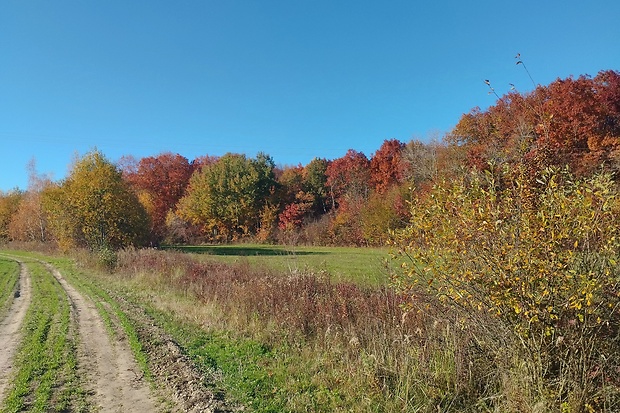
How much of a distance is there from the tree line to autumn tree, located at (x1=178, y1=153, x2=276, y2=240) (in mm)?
154

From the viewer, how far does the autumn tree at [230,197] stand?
5769 cm

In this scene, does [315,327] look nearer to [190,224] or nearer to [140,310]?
[140,310]

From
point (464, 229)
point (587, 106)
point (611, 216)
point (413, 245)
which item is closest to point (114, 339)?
point (413, 245)

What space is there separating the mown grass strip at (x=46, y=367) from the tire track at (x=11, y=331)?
0.13 meters

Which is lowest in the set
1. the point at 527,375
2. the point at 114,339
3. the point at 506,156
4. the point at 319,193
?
the point at 114,339

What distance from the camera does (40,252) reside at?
3919cm

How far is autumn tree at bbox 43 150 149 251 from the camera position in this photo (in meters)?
30.0

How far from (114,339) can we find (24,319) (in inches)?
158

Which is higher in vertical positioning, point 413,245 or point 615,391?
point 413,245

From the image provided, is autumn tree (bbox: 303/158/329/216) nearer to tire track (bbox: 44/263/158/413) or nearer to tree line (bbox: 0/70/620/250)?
tree line (bbox: 0/70/620/250)

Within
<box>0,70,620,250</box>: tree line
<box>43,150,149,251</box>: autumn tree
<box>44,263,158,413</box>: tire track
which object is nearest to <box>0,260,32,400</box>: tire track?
<box>44,263,158,413</box>: tire track

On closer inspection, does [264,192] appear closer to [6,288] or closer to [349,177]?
[349,177]

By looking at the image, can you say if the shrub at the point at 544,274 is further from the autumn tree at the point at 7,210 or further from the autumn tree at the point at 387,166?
the autumn tree at the point at 7,210

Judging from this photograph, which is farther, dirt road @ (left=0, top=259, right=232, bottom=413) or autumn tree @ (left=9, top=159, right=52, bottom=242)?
autumn tree @ (left=9, top=159, right=52, bottom=242)
